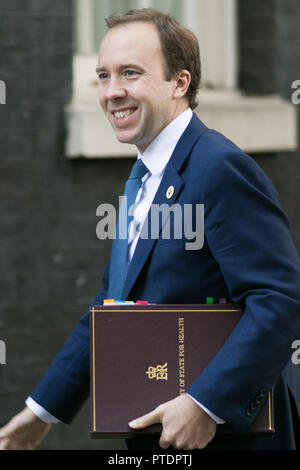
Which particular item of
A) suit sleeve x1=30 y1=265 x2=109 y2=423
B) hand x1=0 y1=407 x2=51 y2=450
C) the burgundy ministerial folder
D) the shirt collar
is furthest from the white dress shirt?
hand x1=0 y1=407 x2=51 y2=450

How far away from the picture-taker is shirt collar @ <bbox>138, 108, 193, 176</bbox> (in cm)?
311

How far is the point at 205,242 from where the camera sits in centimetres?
283

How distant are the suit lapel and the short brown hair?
9.1 inches

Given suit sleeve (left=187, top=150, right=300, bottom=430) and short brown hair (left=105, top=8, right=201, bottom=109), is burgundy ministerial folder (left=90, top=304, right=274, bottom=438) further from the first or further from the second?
short brown hair (left=105, top=8, right=201, bottom=109)

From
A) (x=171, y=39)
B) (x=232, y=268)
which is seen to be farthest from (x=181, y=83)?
(x=232, y=268)

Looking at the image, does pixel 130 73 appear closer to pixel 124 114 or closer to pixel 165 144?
pixel 124 114

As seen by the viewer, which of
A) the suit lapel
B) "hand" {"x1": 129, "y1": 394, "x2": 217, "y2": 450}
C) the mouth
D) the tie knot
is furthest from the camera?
the tie knot

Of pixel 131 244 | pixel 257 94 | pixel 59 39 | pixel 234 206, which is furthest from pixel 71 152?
pixel 234 206

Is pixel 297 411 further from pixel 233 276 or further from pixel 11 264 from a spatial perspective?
pixel 11 264

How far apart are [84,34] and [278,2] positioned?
1435 mm

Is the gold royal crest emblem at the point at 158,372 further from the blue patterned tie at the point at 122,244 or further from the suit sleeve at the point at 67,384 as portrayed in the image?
the suit sleeve at the point at 67,384

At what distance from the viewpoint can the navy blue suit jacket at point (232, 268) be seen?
2686 millimetres

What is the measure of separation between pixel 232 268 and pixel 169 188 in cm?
40

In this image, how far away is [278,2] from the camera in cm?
668
